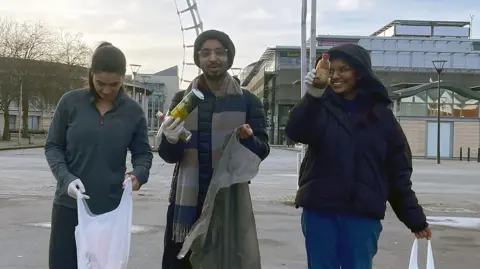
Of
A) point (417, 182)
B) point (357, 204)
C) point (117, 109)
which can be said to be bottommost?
point (417, 182)

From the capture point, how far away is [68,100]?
3398 mm

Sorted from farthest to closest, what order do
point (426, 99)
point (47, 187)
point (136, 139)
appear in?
point (426, 99) → point (47, 187) → point (136, 139)

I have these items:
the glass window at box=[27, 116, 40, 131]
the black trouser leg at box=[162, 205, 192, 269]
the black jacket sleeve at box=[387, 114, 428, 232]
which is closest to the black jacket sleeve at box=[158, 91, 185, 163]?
the black trouser leg at box=[162, 205, 192, 269]

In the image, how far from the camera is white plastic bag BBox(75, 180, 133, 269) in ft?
10.3

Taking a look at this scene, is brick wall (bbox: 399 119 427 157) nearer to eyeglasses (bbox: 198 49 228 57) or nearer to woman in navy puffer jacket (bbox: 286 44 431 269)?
woman in navy puffer jacket (bbox: 286 44 431 269)

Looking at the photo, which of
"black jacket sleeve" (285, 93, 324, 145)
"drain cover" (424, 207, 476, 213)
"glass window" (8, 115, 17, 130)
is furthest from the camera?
"glass window" (8, 115, 17, 130)

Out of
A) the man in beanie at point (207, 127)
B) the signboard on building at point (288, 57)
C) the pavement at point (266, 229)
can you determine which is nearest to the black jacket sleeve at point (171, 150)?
the man in beanie at point (207, 127)

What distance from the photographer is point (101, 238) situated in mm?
3143

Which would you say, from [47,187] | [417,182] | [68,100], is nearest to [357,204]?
[68,100]

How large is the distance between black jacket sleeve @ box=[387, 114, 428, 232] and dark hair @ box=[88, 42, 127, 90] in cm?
156

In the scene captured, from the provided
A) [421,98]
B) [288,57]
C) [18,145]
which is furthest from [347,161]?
[288,57]

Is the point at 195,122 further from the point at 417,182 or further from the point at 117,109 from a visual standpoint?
the point at 417,182

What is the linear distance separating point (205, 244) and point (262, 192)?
1159cm

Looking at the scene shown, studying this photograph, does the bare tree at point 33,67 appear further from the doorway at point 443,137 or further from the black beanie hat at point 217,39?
the black beanie hat at point 217,39
